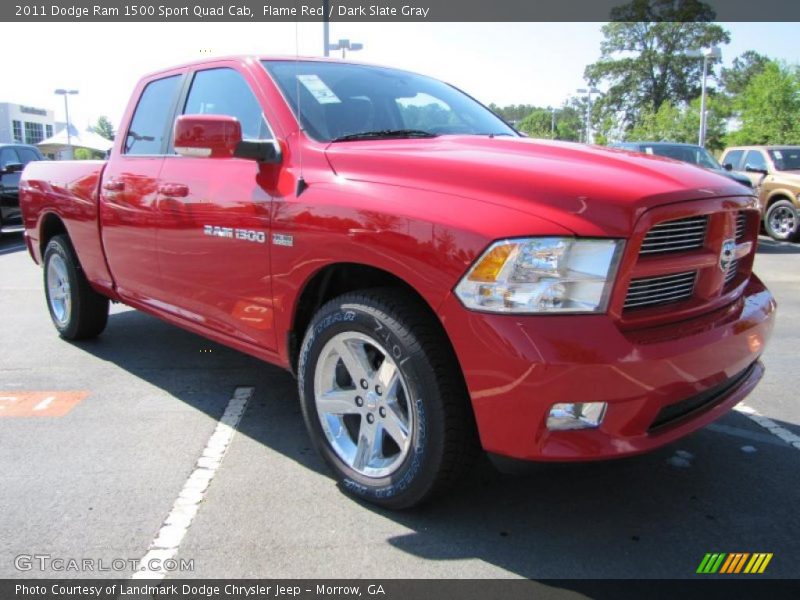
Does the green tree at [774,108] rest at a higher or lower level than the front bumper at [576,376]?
higher

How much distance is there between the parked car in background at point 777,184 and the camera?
11984mm

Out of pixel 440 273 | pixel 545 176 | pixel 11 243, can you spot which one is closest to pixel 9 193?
pixel 11 243

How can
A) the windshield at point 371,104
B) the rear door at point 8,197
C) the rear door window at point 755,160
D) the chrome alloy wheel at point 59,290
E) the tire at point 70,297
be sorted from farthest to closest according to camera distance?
the rear door window at point 755,160, the rear door at point 8,197, the chrome alloy wheel at point 59,290, the tire at point 70,297, the windshield at point 371,104

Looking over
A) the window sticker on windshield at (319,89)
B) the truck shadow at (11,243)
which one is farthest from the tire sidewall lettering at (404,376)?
the truck shadow at (11,243)

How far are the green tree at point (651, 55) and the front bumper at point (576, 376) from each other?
193 ft

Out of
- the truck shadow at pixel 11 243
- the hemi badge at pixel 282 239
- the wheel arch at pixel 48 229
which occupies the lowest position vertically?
the truck shadow at pixel 11 243

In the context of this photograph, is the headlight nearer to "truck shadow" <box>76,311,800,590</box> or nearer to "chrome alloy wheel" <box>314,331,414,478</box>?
"chrome alloy wheel" <box>314,331,414,478</box>

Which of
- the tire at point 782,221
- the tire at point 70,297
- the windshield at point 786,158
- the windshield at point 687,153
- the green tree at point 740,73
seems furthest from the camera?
the green tree at point 740,73

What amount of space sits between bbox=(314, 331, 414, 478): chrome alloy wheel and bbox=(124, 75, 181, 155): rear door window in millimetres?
1962

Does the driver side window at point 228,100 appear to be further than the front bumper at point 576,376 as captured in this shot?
Yes

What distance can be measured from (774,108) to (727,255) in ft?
102

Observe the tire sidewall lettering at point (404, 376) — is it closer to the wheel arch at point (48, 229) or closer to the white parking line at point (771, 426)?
the white parking line at point (771, 426)

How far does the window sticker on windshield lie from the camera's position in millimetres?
3268

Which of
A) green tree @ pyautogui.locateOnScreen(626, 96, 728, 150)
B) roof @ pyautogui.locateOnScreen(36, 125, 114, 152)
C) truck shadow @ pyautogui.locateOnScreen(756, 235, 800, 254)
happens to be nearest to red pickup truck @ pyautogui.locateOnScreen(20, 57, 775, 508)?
truck shadow @ pyautogui.locateOnScreen(756, 235, 800, 254)
